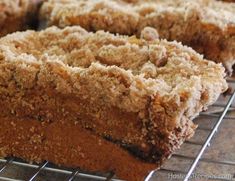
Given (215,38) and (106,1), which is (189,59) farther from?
(106,1)

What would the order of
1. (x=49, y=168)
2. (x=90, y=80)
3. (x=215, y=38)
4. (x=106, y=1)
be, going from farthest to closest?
(x=106, y=1) → (x=215, y=38) → (x=49, y=168) → (x=90, y=80)

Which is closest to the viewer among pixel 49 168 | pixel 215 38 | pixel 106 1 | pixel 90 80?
pixel 90 80

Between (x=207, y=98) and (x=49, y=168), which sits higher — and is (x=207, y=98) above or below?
above

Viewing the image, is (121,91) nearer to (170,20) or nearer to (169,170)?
(169,170)

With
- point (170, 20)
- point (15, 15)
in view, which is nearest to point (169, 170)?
point (170, 20)

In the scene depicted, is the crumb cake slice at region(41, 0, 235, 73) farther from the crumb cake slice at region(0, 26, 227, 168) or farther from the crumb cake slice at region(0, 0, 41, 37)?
the crumb cake slice at region(0, 26, 227, 168)

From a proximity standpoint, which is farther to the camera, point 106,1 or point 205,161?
point 106,1

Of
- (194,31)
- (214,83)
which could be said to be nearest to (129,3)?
(194,31)
